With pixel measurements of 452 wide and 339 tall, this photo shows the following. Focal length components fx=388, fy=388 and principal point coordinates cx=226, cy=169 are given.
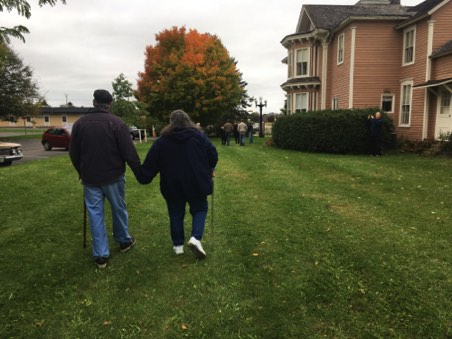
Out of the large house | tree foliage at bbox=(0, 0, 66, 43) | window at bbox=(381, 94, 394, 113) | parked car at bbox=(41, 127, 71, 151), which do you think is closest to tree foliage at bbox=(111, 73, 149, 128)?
parked car at bbox=(41, 127, 71, 151)

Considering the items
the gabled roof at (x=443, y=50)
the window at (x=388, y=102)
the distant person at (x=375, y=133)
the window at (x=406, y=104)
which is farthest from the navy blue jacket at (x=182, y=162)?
the window at (x=388, y=102)

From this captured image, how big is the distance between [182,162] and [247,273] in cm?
145

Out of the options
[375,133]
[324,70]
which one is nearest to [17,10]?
[375,133]

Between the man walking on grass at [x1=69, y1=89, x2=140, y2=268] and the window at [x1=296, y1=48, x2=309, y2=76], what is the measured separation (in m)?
22.5

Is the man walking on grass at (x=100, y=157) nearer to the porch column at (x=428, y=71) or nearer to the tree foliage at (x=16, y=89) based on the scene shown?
the porch column at (x=428, y=71)

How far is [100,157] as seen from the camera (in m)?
4.31

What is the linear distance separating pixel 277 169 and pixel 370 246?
278 inches

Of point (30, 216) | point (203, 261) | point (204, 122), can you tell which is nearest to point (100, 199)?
point (203, 261)

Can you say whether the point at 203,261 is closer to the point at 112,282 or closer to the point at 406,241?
the point at 112,282

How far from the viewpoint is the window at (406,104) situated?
1942 centimetres

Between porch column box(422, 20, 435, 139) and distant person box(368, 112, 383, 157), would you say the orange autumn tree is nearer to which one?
porch column box(422, 20, 435, 139)

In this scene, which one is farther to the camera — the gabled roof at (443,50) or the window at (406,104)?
the window at (406,104)

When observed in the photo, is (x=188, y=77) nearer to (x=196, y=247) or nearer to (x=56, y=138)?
(x=56, y=138)

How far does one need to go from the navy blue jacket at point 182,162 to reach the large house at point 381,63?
14.9m
